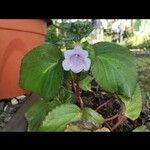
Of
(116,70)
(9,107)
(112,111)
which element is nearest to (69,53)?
(116,70)

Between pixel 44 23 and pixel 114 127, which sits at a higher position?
pixel 44 23

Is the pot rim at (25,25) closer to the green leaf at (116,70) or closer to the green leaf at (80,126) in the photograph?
the green leaf at (116,70)

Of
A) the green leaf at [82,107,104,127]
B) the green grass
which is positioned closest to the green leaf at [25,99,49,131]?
the green leaf at [82,107,104,127]

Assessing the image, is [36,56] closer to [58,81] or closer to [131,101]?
[58,81]

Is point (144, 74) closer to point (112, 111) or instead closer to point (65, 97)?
point (112, 111)

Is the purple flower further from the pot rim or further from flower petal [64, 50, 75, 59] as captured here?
the pot rim

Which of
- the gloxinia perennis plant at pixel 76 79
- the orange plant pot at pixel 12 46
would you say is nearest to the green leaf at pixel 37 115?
the gloxinia perennis plant at pixel 76 79
